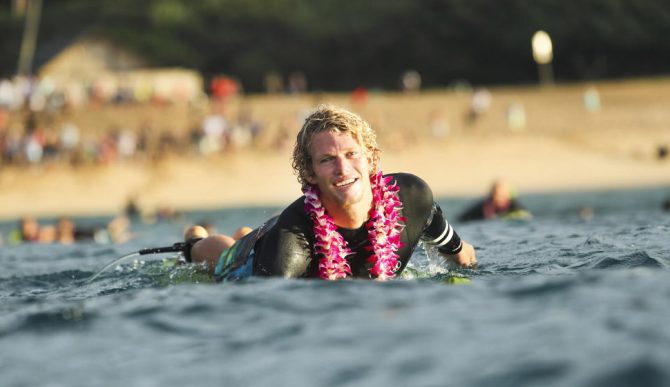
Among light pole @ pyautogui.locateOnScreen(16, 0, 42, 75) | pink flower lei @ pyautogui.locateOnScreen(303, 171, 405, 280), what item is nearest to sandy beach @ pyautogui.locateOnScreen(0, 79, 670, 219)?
light pole @ pyautogui.locateOnScreen(16, 0, 42, 75)

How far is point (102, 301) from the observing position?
6.99 meters

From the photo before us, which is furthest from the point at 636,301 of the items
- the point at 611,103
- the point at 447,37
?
the point at 447,37

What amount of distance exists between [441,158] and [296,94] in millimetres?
8571

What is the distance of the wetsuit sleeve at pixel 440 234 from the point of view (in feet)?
25.4

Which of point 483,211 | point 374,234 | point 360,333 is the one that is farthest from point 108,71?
point 360,333

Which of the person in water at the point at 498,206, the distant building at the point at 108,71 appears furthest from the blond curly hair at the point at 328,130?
the distant building at the point at 108,71

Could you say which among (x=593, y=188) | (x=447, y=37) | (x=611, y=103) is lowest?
(x=593, y=188)

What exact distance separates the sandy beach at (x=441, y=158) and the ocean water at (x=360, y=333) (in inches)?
1245

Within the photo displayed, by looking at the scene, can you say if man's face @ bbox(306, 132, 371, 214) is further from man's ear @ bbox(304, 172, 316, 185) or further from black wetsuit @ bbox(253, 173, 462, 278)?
black wetsuit @ bbox(253, 173, 462, 278)

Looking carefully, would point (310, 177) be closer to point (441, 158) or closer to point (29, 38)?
point (441, 158)

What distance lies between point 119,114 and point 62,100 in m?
2.13

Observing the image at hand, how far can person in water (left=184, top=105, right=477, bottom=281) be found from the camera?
6773mm

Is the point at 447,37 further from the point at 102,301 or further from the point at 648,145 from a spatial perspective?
the point at 102,301

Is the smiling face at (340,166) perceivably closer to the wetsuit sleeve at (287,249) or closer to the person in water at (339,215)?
the person in water at (339,215)
